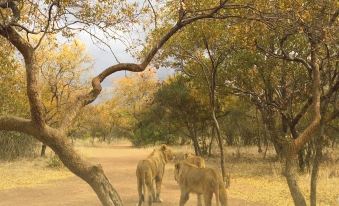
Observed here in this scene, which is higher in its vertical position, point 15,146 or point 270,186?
point 15,146

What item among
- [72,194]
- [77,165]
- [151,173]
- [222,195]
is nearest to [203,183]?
[222,195]

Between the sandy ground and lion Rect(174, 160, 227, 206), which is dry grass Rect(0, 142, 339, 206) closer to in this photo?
the sandy ground

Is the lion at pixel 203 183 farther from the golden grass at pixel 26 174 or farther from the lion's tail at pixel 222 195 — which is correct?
the golden grass at pixel 26 174

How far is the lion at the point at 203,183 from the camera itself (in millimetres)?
10554

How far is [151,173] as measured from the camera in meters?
12.9

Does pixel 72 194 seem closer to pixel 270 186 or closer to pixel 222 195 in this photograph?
pixel 270 186

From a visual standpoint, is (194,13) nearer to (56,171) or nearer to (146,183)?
(146,183)

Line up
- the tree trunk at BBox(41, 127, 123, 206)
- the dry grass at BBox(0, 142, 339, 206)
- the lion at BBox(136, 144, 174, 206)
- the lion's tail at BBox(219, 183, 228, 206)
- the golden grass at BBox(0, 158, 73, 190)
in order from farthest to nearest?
the golden grass at BBox(0, 158, 73, 190) < the dry grass at BBox(0, 142, 339, 206) < the lion at BBox(136, 144, 174, 206) < the lion's tail at BBox(219, 183, 228, 206) < the tree trunk at BBox(41, 127, 123, 206)

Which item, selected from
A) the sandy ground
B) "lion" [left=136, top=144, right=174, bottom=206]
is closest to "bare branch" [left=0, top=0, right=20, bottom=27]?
"lion" [left=136, top=144, right=174, bottom=206]

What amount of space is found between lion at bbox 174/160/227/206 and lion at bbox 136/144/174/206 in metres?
1.07

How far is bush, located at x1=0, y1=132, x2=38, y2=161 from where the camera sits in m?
29.2

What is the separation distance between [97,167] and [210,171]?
3869 millimetres

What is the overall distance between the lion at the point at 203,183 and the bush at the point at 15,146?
20037mm

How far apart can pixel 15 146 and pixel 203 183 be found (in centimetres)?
2204
